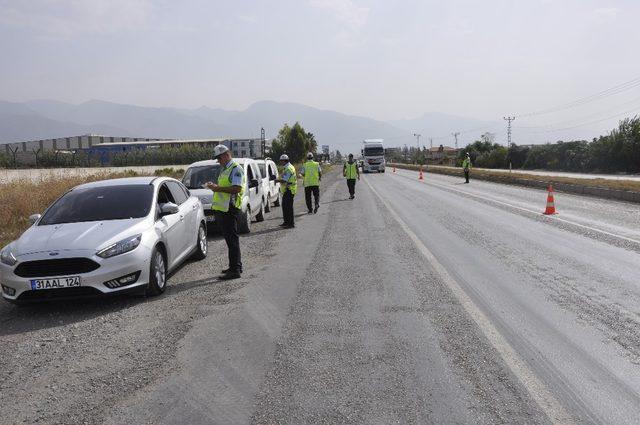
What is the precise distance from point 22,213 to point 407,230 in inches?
405

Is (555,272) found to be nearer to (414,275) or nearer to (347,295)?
(414,275)

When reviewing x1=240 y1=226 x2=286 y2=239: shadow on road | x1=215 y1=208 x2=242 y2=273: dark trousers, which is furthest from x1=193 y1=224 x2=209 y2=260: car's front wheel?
x1=240 y1=226 x2=286 y2=239: shadow on road

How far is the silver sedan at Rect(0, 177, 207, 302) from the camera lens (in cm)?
600

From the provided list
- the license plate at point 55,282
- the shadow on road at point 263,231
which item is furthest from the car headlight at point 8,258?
the shadow on road at point 263,231

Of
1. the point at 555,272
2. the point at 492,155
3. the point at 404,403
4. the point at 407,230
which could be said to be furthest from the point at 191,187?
the point at 492,155

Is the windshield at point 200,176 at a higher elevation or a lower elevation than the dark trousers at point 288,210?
higher

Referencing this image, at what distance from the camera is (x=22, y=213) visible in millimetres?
14336

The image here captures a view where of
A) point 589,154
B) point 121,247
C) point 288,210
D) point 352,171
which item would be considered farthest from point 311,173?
point 589,154

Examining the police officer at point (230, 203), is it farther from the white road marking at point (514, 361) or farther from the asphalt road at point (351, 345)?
the white road marking at point (514, 361)

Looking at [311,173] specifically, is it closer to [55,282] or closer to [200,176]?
[200,176]

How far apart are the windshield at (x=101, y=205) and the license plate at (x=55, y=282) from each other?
123 centimetres

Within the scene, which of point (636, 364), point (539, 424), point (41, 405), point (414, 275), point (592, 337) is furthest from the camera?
point (414, 275)

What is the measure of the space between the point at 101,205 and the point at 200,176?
5.68 meters

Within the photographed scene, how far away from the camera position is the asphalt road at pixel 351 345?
11.6 feet
